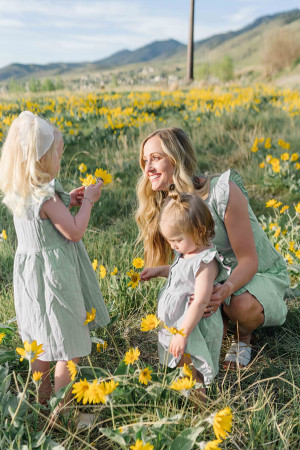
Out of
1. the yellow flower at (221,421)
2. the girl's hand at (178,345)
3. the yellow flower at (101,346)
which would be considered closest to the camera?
the yellow flower at (221,421)

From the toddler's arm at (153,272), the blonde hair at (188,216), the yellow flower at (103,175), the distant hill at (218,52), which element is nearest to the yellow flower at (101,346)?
the toddler's arm at (153,272)

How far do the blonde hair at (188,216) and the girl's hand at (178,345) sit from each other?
0.43 m

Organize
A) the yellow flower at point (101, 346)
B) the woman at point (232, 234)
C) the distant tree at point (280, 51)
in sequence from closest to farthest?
the yellow flower at point (101, 346), the woman at point (232, 234), the distant tree at point (280, 51)

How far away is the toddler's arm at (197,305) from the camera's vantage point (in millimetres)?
1715

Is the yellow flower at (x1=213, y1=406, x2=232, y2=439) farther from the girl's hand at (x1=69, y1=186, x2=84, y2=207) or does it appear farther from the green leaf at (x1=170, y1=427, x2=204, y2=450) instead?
the girl's hand at (x1=69, y1=186, x2=84, y2=207)

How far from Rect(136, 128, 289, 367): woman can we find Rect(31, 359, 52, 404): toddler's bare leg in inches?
25.7

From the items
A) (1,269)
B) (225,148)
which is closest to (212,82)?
(225,148)

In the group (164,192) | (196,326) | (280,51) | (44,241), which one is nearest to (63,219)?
(44,241)

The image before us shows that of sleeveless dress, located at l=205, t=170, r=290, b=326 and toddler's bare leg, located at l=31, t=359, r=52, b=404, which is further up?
sleeveless dress, located at l=205, t=170, r=290, b=326

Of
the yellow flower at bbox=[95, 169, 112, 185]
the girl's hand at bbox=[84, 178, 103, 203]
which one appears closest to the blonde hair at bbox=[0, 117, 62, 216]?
the girl's hand at bbox=[84, 178, 103, 203]

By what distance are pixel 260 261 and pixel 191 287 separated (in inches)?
29.1

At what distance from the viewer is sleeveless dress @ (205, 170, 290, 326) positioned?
217 cm

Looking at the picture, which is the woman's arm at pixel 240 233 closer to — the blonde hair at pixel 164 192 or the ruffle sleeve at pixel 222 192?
the ruffle sleeve at pixel 222 192

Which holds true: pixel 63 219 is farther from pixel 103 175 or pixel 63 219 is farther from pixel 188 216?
pixel 188 216
